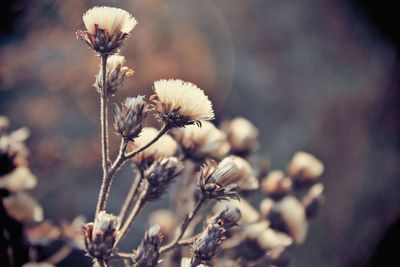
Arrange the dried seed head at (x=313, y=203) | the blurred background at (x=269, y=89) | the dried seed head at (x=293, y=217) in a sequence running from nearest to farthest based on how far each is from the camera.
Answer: the dried seed head at (x=293, y=217)
the dried seed head at (x=313, y=203)
the blurred background at (x=269, y=89)

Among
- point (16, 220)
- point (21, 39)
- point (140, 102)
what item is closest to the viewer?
point (140, 102)

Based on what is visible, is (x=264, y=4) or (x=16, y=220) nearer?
(x=16, y=220)

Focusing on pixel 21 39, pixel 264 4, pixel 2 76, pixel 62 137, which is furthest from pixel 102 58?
pixel 264 4

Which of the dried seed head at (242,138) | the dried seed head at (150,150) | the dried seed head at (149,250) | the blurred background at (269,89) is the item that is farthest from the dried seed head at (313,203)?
the blurred background at (269,89)

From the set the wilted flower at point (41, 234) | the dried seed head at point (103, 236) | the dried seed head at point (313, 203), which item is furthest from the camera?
the dried seed head at point (313, 203)

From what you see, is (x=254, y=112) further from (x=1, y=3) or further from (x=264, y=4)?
(x=1, y=3)

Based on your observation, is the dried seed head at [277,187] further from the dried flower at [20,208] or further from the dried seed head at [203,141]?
the dried flower at [20,208]
